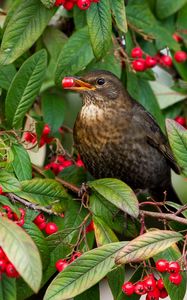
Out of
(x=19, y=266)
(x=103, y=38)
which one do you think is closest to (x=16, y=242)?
(x=19, y=266)

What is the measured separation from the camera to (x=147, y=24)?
13.7 ft

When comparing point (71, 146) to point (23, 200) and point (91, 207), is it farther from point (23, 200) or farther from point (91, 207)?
point (23, 200)

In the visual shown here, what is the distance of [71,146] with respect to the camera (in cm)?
461

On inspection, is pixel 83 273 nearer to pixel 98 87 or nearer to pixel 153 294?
pixel 153 294

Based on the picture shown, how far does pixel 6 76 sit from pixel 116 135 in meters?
0.74

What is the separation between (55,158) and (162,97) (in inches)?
28.5

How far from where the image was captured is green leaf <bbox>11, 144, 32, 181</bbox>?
332cm

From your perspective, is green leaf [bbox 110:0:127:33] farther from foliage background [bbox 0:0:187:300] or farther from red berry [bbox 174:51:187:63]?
red berry [bbox 174:51:187:63]

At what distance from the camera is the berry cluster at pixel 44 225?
10.5 ft

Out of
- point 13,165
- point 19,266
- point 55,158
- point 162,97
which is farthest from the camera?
point 162,97

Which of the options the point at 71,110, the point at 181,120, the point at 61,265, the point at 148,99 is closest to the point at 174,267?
the point at 61,265

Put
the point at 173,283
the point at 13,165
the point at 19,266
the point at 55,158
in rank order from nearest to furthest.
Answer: the point at 19,266 → the point at 173,283 → the point at 13,165 → the point at 55,158

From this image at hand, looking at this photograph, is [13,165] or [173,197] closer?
[13,165]

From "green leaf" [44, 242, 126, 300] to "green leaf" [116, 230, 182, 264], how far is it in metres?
0.13
